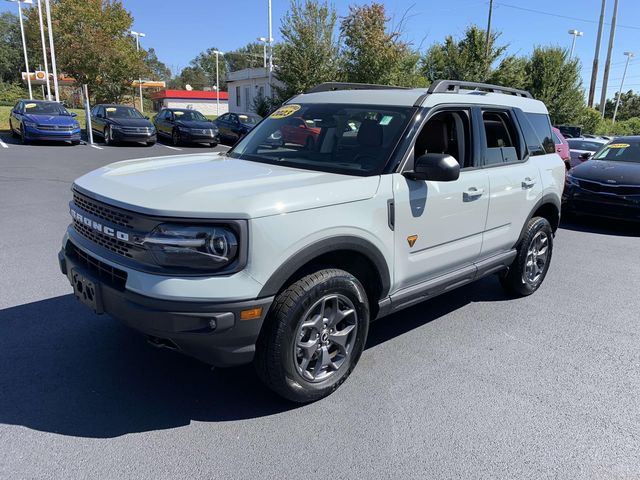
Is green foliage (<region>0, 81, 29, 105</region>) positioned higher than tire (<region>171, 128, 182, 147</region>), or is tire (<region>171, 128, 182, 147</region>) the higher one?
green foliage (<region>0, 81, 29, 105</region>)

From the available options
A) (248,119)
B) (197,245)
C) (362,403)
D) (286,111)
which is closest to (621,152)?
(286,111)

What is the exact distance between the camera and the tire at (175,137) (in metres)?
20.4

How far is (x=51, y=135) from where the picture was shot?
1758cm

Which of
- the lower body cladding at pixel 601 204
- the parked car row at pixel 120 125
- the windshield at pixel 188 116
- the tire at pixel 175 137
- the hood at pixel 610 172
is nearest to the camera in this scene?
the lower body cladding at pixel 601 204

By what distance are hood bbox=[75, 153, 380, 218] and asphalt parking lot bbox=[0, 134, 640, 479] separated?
1.23 m

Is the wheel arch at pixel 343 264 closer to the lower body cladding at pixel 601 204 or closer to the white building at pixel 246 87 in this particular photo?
the lower body cladding at pixel 601 204

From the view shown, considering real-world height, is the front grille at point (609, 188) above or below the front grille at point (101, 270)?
below

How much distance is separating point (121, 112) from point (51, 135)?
3.21 m

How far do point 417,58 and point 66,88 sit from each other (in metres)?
43.7

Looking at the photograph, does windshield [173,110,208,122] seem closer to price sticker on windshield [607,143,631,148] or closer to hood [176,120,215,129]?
hood [176,120,215,129]

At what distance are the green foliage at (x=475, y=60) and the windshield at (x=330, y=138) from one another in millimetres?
26176

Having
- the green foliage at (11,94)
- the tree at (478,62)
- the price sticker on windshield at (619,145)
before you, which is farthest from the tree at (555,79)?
the green foliage at (11,94)

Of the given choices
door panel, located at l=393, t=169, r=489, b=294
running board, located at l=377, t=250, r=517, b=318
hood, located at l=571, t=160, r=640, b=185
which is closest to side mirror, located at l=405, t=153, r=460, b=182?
door panel, located at l=393, t=169, r=489, b=294

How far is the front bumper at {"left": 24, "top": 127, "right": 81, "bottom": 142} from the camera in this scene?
56.9 feet
